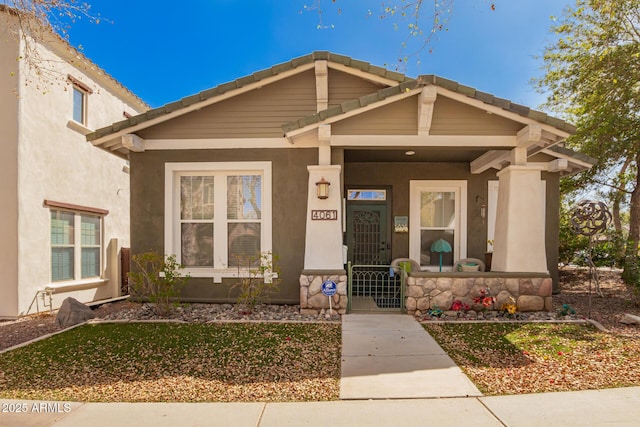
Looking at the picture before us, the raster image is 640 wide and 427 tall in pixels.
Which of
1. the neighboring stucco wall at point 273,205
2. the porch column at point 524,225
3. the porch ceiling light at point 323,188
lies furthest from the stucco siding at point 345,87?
the porch column at point 524,225

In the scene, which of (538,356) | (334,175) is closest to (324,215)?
(334,175)

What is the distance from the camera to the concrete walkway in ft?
11.5

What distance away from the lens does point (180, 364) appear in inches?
166

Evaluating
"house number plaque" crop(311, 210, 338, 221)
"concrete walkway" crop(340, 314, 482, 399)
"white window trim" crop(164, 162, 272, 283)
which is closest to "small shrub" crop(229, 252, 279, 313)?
"white window trim" crop(164, 162, 272, 283)

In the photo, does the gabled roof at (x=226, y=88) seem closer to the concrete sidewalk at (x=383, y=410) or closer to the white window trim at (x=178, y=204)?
the white window trim at (x=178, y=204)

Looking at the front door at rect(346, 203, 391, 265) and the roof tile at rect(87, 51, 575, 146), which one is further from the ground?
the roof tile at rect(87, 51, 575, 146)

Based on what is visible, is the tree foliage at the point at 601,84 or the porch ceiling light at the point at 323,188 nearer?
the porch ceiling light at the point at 323,188

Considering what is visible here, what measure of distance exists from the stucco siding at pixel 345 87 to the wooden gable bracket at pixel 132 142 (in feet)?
12.9

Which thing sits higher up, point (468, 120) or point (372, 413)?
point (468, 120)

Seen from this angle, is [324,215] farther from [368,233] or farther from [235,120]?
[235,120]

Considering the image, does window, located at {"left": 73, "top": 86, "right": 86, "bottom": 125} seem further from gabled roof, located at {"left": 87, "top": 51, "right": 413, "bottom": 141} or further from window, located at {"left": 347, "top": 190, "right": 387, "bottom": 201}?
window, located at {"left": 347, "top": 190, "right": 387, "bottom": 201}

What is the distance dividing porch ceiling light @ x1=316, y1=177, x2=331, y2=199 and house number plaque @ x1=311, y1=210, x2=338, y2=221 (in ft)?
0.91

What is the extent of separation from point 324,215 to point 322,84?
280 cm

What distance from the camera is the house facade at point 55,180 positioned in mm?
7215
